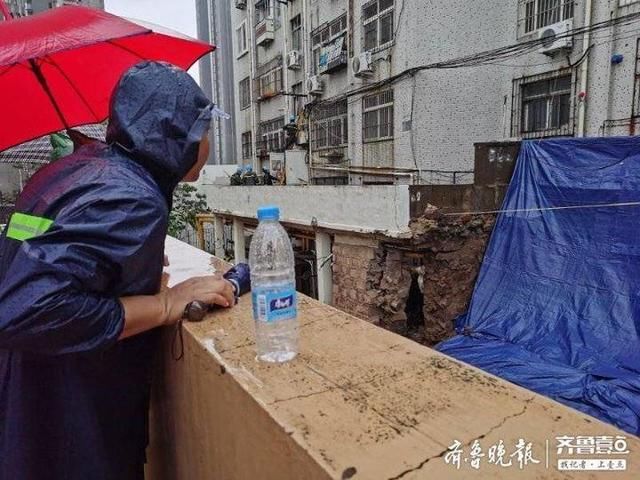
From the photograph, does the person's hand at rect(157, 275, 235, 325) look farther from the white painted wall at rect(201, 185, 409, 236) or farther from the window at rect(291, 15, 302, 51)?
the window at rect(291, 15, 302, 51)

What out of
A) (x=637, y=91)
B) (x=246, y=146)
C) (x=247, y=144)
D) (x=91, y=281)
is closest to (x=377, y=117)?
(x=637, y=91)

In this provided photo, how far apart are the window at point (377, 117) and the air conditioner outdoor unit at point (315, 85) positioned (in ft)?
7.52

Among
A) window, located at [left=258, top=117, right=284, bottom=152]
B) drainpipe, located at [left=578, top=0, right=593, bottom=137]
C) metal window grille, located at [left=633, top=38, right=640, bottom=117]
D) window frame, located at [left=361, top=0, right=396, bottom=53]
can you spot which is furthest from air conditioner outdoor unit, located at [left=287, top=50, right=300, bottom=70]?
metal window grille, located at [left=633, top=38, right=640, bottom=117]

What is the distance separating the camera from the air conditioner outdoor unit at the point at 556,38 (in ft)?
28.9

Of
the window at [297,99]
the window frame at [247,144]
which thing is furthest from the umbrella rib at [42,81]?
the window frame at [247,144]

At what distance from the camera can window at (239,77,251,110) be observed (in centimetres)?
1983

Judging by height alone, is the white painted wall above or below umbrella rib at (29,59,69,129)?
below

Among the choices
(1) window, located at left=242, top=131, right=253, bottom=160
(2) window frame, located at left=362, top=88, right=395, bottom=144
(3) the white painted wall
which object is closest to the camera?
(3) the white painted wall

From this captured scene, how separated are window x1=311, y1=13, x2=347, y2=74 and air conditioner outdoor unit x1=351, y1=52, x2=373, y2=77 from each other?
160 cm

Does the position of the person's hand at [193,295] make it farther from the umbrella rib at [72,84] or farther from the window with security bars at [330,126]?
the window with security bars at [330,126]

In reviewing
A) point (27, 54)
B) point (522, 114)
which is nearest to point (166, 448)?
point (27, 54)

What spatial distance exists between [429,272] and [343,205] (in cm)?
205

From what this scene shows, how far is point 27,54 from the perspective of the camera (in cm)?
125

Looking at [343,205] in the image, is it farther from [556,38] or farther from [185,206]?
[185,206]
